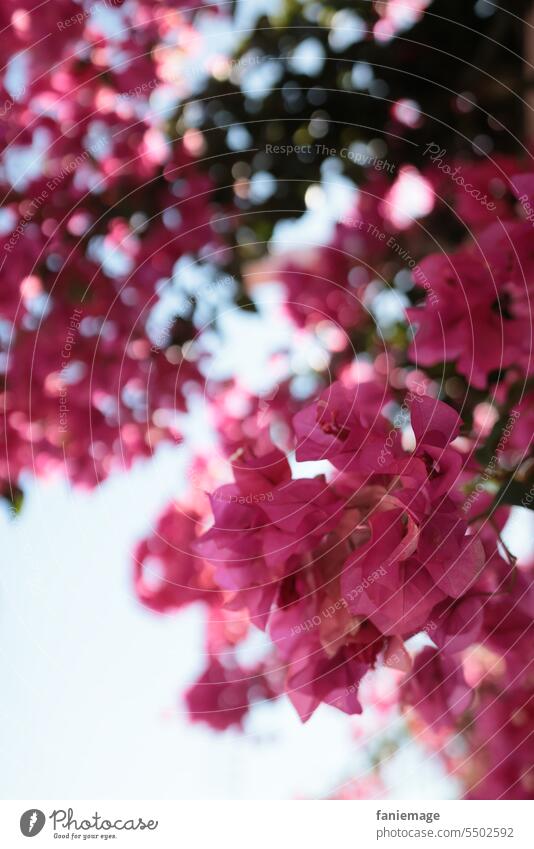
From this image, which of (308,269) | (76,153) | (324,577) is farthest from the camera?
(308,269)

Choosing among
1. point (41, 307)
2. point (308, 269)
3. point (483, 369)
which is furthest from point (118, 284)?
point (483, 369)

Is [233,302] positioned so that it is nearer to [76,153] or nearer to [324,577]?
[76,153]

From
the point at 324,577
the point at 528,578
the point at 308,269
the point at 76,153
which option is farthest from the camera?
the point at 308,269

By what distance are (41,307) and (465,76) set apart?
45 centimetres

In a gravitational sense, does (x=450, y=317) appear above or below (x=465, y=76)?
below

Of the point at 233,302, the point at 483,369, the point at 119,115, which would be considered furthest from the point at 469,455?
the point at 119,115

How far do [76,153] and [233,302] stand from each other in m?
0.17

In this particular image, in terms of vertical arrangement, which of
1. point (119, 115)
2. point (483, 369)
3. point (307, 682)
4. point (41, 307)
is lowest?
point (307, 682)

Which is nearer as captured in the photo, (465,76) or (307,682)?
(307,682)

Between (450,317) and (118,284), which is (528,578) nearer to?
(450,317)

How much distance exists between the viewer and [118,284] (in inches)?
25.5

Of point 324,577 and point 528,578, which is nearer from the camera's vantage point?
point 324,577

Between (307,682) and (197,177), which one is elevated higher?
(197,177)

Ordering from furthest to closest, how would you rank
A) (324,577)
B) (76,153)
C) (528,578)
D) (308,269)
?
(308,269) < (76,153) < (528,578) < (324,577)
